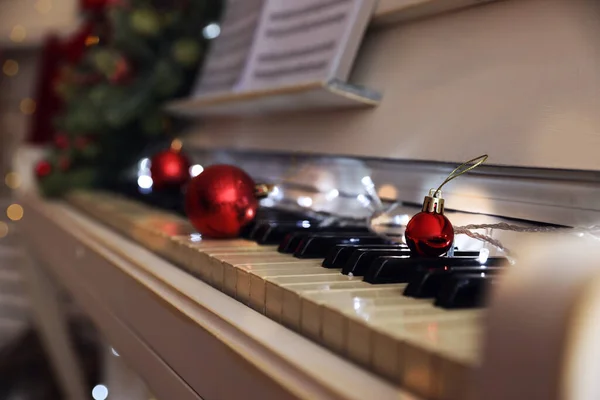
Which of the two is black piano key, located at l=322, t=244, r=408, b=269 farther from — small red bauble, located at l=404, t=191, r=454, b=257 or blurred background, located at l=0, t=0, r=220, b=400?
blurred background, located at l=0, t=0, r=220, b=400

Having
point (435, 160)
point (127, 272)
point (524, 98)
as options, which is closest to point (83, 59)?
point (127, 272)

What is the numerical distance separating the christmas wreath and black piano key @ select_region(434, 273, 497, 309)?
129cm

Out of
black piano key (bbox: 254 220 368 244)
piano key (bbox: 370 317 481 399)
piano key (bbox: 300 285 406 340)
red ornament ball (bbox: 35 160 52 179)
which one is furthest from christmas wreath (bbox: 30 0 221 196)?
piano key (bbox: 370 317 481 399)

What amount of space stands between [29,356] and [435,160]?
6.75 ft

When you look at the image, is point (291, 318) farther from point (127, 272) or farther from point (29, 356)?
point (29, 356)

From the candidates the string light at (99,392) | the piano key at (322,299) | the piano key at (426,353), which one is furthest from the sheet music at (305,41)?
the string light at (99,392)

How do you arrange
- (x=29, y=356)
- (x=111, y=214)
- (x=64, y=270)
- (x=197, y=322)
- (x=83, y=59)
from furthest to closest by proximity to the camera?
(x=29, y=356) < (x=83, y=59) < (x=64, y=270) < (x=111, y=214) < (x=197, y=322)

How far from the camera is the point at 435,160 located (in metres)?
0.85

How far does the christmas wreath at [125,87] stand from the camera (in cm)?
167

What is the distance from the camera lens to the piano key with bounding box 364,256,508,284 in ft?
1.94

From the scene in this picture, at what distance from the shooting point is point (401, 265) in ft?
1.99

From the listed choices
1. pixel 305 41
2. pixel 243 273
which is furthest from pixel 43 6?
pixel 243 273

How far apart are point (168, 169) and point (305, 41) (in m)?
0.44

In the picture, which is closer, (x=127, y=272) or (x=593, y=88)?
(x=593, y=88)
